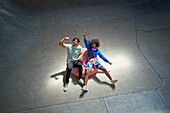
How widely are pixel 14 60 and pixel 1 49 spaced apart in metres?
0.88

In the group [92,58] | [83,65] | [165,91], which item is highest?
[92,58]

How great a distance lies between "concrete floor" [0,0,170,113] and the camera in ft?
10.8

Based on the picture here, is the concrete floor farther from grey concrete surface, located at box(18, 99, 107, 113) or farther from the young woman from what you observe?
the young woman

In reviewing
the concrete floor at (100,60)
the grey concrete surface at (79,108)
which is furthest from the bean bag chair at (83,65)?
the grey concrete surface at (79,108)

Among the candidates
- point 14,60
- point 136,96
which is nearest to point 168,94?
point 136,96

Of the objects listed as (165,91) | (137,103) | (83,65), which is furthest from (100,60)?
(165,91)

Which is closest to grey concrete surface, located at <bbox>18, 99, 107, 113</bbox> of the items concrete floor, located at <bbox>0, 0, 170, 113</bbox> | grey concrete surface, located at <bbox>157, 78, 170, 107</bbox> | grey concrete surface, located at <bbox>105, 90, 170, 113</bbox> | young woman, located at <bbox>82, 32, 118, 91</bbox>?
concrete floor, located at <bbox>0, 0, 170, 113</bbox>

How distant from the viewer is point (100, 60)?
15.0 feet

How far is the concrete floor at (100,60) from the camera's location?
10.8 feet

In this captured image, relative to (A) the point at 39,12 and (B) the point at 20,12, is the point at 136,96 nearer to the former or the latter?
(A) the point at 39,12

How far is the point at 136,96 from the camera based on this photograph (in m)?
3.42

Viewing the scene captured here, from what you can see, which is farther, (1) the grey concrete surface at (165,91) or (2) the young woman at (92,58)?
(2) the young woman at (92,58)

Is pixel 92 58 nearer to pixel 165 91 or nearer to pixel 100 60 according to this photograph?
pixel 100 60

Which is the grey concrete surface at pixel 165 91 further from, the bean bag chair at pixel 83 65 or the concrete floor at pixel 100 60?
the bean bag chair at pixel 83 65
